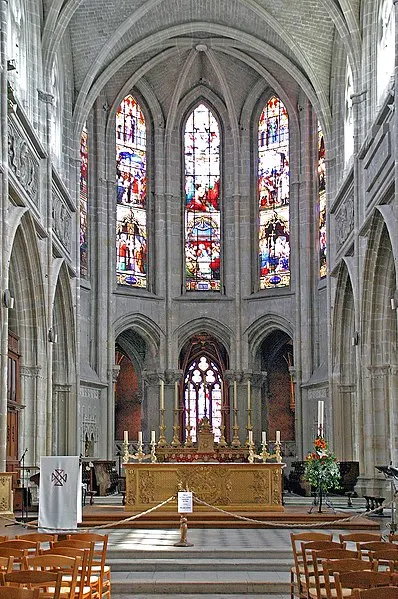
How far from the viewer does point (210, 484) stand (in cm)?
2067

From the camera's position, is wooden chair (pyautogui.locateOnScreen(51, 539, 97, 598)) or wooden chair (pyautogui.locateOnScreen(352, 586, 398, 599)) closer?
wooden chair (pyautogui.locateOnScreen(352, 586, 398, 599))

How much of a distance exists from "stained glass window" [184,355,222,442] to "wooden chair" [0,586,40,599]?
3089 centimetres

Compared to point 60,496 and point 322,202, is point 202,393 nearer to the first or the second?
point 322,202

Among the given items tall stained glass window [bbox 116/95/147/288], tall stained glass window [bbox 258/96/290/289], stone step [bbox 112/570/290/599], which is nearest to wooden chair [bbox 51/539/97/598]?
stone step [bbox 112/570/290/599]

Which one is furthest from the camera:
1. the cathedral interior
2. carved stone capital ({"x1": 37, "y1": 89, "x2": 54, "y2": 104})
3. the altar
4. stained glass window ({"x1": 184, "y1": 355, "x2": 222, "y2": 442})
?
stained glass window ({"x1": 184, "y1": 355, "x2": 222, "y2": 442})

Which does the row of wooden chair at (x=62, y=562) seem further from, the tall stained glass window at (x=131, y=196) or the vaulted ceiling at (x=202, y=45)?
the tall stained glass window at (x=131, y=196)

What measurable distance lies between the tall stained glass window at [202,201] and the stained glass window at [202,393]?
403 cm

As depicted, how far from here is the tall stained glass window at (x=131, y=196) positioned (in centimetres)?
3600

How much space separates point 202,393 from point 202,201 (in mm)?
7576

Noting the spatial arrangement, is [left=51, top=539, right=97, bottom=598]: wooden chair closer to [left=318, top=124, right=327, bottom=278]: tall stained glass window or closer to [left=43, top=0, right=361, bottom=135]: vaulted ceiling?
[left=43, top=0, right=361, bottom=135]: vaulted ceiling

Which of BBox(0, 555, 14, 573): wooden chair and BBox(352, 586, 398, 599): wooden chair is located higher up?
BBox(352, 586, 398, 599): wooden chair

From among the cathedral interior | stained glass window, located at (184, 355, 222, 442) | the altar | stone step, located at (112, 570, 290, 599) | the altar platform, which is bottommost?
stone step, located at (112, 570, 290, 599)

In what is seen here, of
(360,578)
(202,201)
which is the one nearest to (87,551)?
(360,578)

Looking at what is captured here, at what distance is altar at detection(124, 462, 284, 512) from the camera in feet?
67.6
